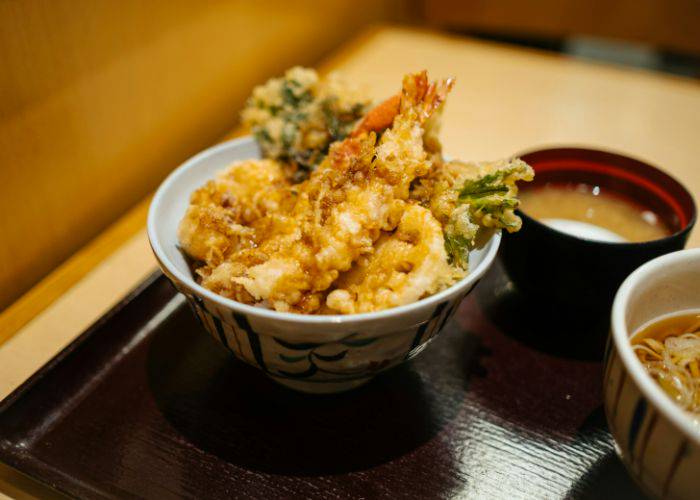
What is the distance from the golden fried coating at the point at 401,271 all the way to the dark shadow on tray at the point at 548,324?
0.40m

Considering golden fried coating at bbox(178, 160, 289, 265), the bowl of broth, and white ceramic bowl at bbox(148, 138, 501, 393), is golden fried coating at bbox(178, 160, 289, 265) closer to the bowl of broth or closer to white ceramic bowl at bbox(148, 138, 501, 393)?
white ceramic bowl at bbox(148, 138, 501, 393)

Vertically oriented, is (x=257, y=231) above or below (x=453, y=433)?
above

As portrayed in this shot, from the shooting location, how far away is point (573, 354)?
134 centimetres

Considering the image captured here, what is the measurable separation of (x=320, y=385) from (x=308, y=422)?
0.25 ft

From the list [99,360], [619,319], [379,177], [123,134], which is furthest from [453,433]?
[123,134]

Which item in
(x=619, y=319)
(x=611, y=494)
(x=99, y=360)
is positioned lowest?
(x=611, y=494)

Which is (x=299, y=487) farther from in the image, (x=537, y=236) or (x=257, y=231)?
(x=537, y=236)

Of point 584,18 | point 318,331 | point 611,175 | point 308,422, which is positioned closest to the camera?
point 318,331

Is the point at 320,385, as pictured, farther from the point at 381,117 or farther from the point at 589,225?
the point at 589,225

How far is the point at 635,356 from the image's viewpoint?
907mm

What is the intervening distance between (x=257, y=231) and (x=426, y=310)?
0.42m

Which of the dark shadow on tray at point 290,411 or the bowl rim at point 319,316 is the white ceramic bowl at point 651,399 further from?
the dark shadow on tray at point 290,411

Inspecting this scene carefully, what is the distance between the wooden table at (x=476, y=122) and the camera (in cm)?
143

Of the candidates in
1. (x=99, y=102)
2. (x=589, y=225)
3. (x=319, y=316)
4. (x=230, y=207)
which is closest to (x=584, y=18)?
(x=589, y=225)
